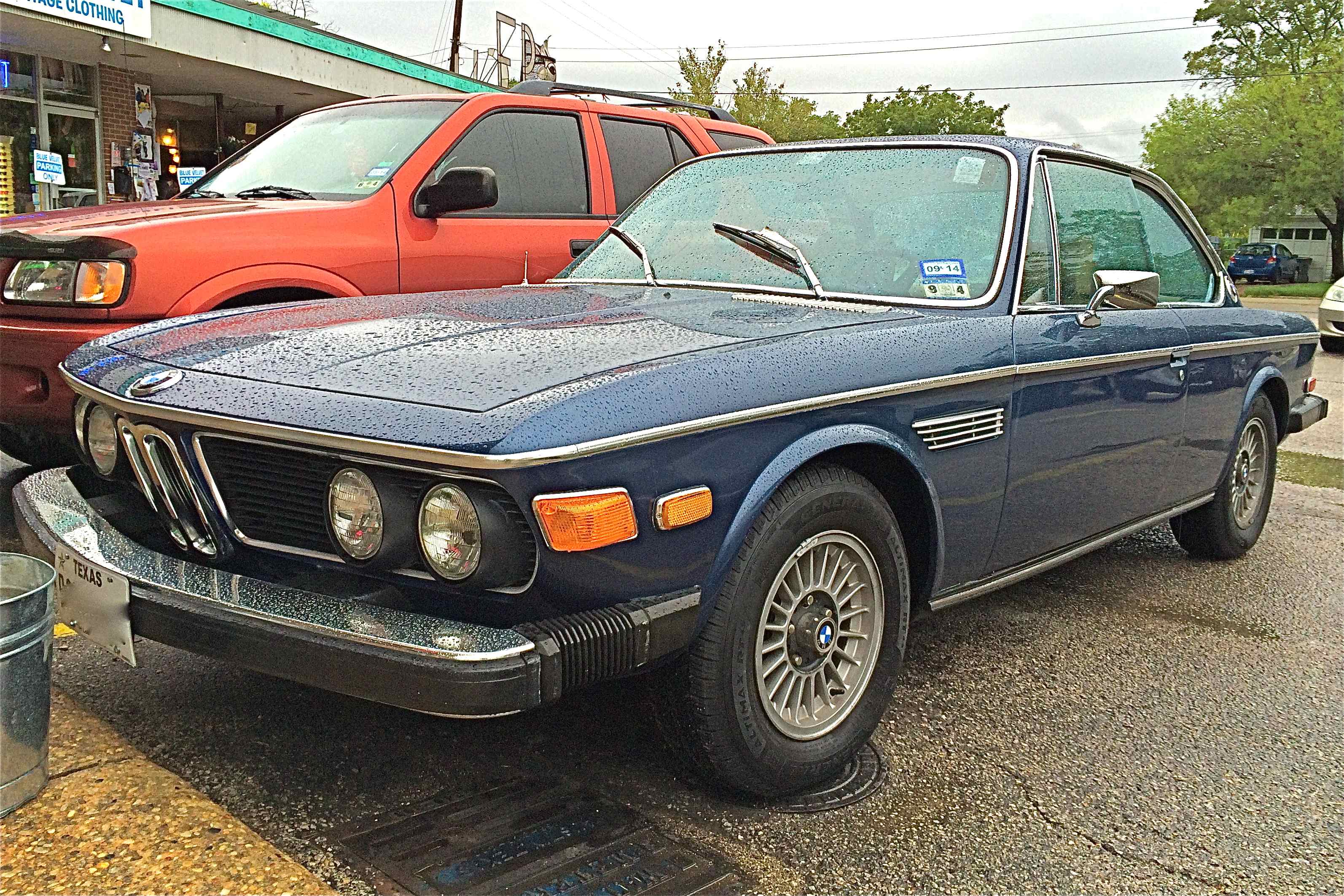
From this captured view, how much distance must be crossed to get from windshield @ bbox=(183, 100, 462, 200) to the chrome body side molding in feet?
10.6

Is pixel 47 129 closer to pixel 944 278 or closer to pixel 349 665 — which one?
pixel 944 278

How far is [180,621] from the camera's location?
2.34m

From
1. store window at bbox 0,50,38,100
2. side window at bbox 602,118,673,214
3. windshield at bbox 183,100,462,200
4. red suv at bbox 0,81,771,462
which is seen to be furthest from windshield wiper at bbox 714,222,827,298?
store window at bbox 0,50,38,100

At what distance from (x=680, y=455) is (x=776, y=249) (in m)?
1.42

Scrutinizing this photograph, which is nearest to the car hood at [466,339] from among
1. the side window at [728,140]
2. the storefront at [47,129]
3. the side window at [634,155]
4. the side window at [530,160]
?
the side window at [530,160]

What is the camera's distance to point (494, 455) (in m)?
2.11

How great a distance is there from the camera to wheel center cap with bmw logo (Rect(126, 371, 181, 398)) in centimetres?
259

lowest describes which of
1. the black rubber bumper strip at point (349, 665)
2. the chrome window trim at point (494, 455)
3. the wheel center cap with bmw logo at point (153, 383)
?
the black rubber bumper strip at point (349, 665)

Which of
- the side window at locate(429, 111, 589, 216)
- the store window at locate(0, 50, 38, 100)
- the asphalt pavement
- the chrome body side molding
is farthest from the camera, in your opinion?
the store window at locate(0, 50, 38, 100)

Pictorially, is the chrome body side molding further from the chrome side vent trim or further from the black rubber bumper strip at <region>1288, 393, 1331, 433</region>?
the black rubber bumper strip at <region>1288, 393, 1331, 433</region>

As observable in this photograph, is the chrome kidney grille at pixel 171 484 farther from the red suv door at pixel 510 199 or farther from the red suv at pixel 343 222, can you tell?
the red suv door at pixel 510 199

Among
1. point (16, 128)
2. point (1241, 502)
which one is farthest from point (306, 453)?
point (16, 128)

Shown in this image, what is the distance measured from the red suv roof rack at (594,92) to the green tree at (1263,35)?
156 ft

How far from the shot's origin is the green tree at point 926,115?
5688cm
